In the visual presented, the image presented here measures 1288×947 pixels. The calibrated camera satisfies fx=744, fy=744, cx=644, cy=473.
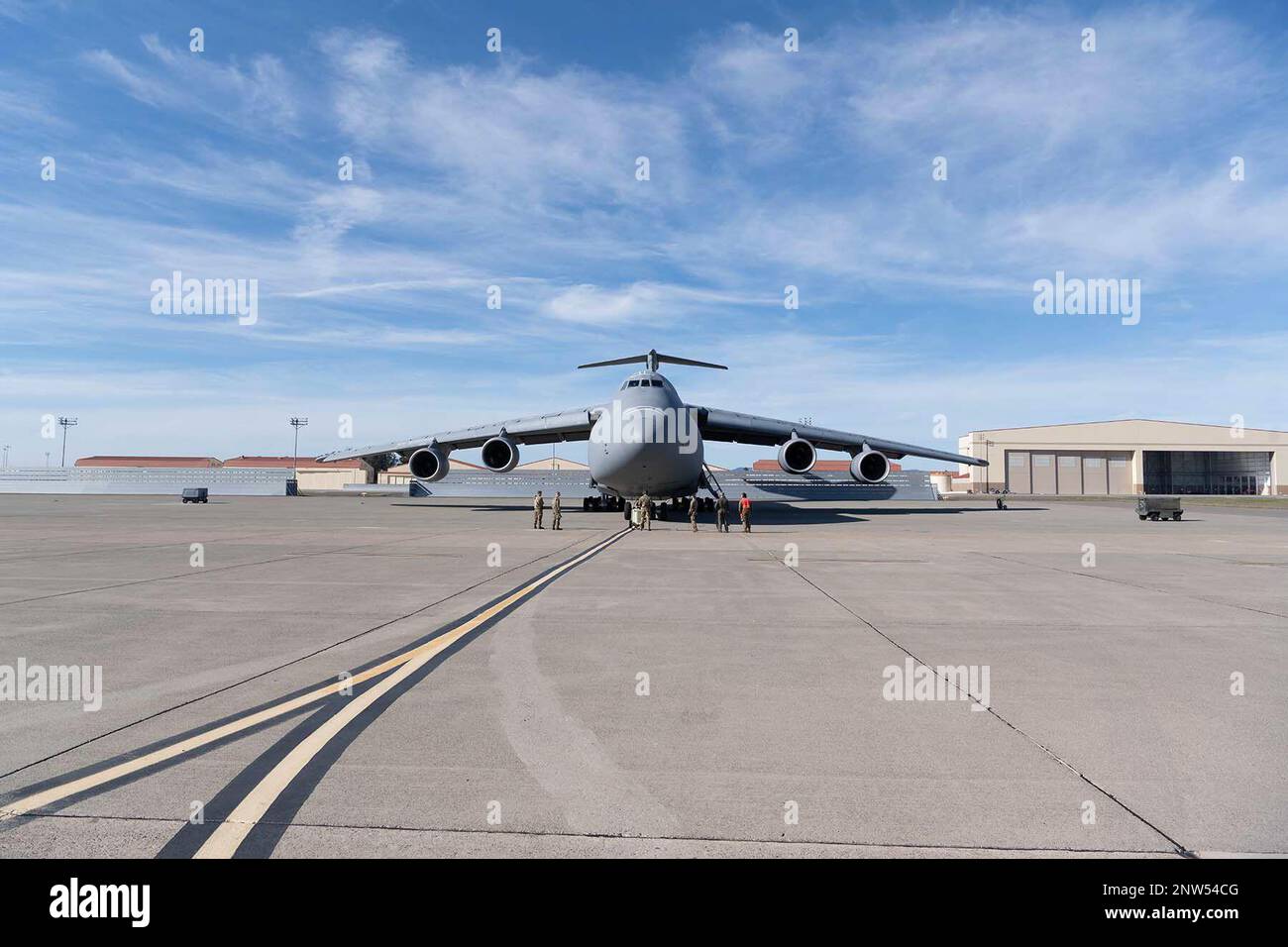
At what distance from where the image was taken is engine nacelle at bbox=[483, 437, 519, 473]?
28359 mm

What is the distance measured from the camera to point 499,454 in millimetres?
28672

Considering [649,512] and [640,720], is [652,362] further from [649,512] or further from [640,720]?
[640,720]

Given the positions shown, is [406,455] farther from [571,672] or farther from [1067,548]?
[571,672]

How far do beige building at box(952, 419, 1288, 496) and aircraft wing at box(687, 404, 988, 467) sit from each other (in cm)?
6042

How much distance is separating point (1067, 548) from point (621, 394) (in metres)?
12.7

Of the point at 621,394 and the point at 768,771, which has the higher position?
the point at 621,394

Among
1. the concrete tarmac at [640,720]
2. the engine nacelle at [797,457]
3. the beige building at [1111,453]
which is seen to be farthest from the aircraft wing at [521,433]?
the beige building at [1111,453]

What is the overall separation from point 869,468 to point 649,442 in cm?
1090

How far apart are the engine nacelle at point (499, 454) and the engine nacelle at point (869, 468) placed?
12.9 meters

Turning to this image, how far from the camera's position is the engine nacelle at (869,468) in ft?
90.5

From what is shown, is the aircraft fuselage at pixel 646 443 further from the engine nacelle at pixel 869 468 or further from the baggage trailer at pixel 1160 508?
the baggage trailer at pixel 1160 508
